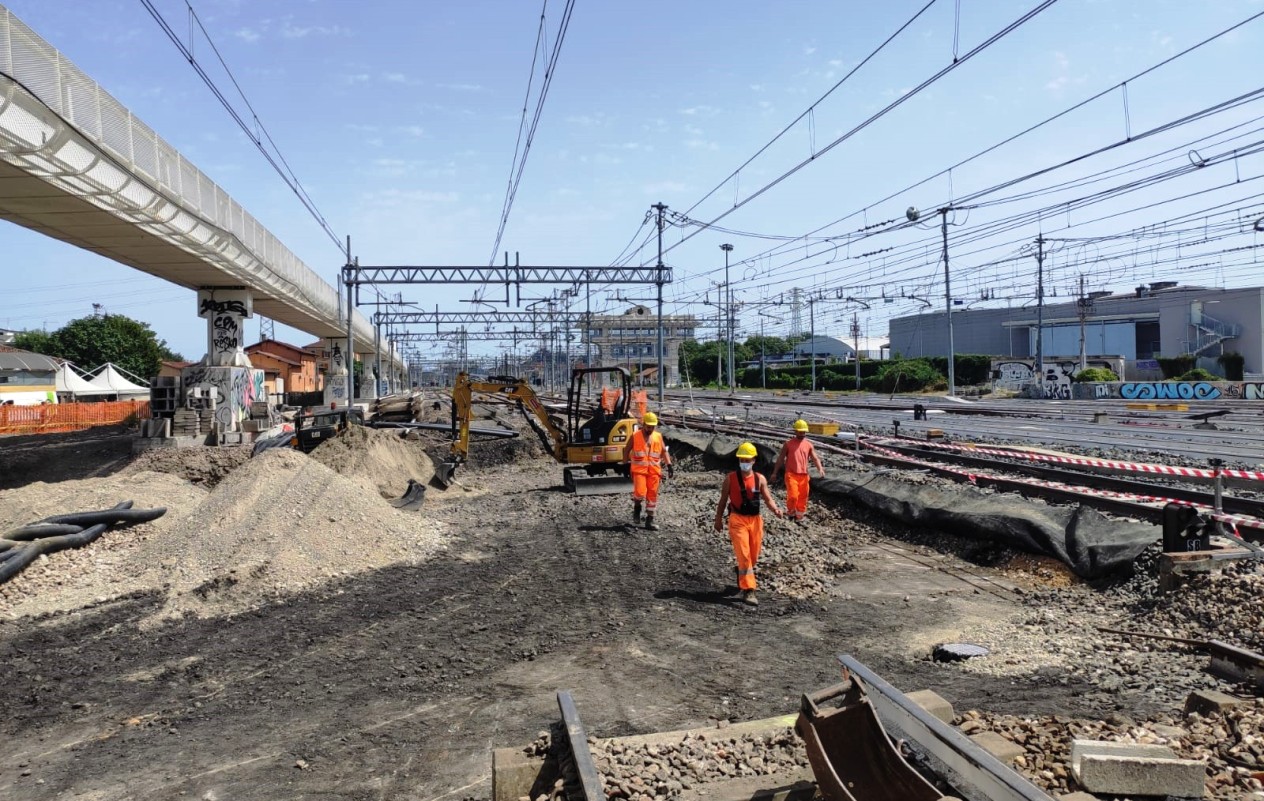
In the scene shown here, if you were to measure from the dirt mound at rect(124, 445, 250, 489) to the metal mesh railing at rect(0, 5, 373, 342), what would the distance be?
518 cm

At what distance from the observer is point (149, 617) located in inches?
351

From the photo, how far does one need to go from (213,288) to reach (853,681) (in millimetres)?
26719

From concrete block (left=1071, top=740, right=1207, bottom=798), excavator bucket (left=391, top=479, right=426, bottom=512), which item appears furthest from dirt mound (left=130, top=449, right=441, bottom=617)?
concrete block (left=1071, top=740, right=1207, bottom=798)

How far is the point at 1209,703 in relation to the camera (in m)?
5.23

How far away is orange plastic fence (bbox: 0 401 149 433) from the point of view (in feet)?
114

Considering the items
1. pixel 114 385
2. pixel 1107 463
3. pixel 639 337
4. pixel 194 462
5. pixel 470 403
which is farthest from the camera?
pixel 639 337

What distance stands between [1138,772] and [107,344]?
81.5 meters

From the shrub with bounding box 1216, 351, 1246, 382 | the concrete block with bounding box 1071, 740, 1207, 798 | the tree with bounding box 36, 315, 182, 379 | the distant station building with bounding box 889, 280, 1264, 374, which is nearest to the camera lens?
the concrete block with bounding box 1071, 740, 1207, 798

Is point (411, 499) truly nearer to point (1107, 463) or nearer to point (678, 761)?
point (678, 761)

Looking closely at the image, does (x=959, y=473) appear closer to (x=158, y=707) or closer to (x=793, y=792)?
(x=793, y=792)

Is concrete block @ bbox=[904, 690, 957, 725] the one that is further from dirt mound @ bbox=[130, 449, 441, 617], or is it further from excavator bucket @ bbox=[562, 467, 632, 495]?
excavator bucket @ bbox=[562, 467, 632, 495]

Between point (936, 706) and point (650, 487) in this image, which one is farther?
point (650, 487)

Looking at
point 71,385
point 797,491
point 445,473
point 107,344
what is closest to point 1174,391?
point 797,491

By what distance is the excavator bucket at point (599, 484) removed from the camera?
669 inches
